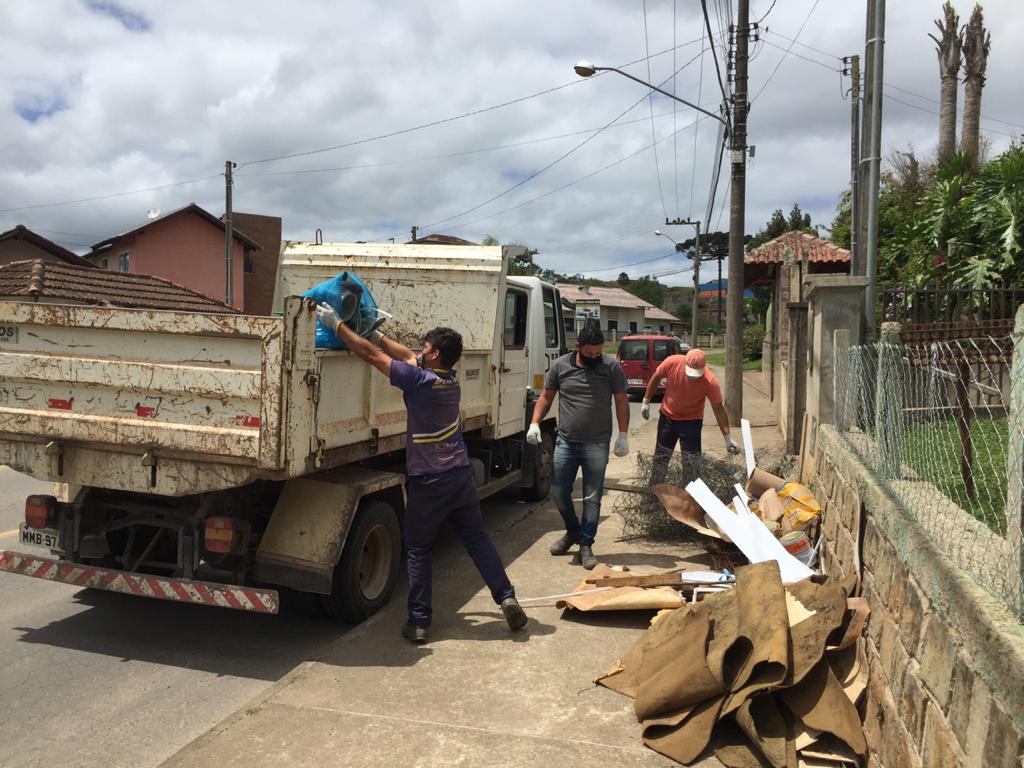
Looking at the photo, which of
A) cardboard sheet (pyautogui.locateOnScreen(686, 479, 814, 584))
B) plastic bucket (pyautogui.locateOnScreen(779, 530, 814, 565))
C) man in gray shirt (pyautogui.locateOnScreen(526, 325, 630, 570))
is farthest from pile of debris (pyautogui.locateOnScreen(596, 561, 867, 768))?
man in gray shirt (pyautogui.locateOnScreen(526, 325, 630, 570))

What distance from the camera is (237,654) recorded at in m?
4.88

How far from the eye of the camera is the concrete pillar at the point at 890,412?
4125 mm

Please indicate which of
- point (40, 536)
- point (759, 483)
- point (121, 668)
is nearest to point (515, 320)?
point (759, 483)

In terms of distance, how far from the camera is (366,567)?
5445 mm

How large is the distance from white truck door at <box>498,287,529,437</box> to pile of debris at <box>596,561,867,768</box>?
386 cm

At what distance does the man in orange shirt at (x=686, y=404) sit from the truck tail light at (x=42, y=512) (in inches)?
188

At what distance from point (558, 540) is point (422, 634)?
8.22ft

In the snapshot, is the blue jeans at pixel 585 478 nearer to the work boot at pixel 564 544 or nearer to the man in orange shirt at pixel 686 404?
the work boot at pixel 564 544

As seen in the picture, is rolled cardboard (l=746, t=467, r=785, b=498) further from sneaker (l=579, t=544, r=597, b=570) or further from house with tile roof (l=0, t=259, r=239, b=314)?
house with tile roof (l=0, t=259, r=239, b=314)

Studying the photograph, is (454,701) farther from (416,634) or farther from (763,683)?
(763,683)

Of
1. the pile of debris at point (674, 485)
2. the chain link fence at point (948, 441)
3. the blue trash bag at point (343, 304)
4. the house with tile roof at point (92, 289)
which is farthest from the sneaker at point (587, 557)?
the house with tile roof at point (92, 289)

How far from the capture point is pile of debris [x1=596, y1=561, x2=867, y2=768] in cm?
341

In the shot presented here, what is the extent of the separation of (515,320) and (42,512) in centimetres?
435

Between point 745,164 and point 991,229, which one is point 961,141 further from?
point 991,229
